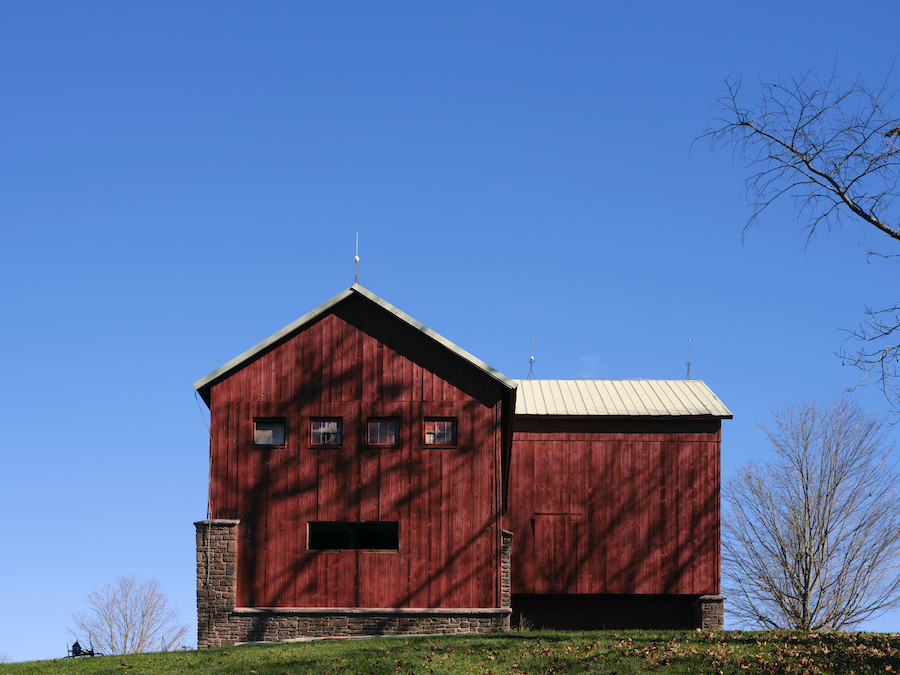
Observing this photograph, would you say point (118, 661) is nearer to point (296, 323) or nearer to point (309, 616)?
point (309, 616)

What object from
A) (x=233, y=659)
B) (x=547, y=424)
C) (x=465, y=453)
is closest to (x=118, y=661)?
(x=233, y=659)

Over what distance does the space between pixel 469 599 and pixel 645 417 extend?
9.47m

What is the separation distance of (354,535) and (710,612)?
12.2 metres

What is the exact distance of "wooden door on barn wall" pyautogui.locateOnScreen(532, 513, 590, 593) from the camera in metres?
29.8

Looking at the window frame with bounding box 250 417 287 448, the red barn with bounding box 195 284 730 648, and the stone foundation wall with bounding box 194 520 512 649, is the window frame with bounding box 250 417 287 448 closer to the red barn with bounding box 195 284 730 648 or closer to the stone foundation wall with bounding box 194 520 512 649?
the red barn with bounding box 195 284 730 648

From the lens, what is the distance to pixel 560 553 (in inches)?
1181

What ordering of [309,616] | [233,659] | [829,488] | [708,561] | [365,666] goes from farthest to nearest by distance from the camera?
[829,488] < [708,561] < [309,616] < [233,659] < [365,666]

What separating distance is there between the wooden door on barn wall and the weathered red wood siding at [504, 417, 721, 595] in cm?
3

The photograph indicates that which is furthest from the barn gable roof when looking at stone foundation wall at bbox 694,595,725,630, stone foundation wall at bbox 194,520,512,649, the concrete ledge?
stone foundation wall at bbox 694,595,725,630

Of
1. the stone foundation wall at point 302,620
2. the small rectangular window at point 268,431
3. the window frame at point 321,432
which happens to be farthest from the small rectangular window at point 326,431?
the stone foundation wall at point 302,620

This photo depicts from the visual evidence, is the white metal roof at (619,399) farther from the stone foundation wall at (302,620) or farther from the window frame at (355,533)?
the stone foundation wall at (302,620)

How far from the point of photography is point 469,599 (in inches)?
960

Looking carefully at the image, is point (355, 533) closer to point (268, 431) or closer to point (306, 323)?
point (268, 431)

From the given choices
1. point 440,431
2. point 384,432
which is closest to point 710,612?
point 440,431
